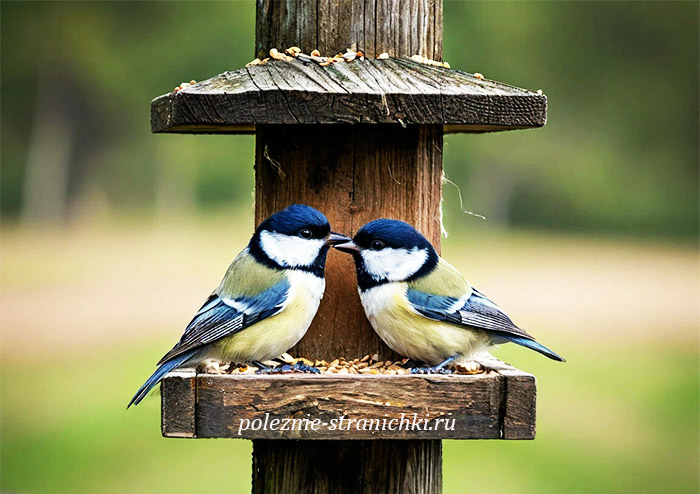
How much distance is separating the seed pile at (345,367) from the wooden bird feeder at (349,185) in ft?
0.10

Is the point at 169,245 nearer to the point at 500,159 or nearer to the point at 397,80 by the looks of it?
the point at 500,159

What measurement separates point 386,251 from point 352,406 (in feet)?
1.74

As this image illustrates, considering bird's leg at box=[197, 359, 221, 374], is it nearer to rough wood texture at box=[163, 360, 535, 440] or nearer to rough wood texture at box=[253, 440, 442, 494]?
rough wood texture at box=[163, 360, 535, 440]

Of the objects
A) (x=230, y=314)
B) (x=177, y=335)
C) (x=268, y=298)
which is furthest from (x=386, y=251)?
(x=177, y=335)

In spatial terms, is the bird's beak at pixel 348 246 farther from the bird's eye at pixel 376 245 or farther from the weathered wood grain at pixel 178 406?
the weathered wood grain at pixel 178 406

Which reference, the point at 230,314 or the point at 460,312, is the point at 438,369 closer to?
the point at 460,312

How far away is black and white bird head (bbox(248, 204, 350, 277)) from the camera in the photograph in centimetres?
265

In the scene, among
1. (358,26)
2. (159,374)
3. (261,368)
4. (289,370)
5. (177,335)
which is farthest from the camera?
(177,335)

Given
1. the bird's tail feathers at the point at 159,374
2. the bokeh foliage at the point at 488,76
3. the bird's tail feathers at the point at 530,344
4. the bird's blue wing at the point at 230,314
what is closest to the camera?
the bird's tail feathers at the point at 159,374

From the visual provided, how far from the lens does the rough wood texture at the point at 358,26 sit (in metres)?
2.80

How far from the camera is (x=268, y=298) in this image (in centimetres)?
262

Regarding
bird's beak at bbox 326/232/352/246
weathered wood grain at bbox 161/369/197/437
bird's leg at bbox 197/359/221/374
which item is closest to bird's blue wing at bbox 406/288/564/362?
bird's beak at bbox 326/232/352/246

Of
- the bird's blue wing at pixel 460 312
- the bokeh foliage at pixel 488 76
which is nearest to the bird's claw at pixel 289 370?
the bird's blue wing at pixel 460 312

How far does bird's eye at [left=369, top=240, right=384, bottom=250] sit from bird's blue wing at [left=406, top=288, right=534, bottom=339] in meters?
0.15
